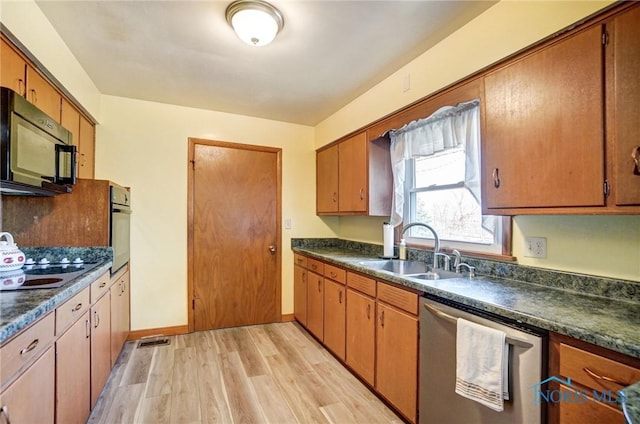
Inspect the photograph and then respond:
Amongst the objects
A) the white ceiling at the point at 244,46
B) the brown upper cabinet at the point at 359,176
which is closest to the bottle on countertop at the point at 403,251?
the brown upper cabinet at the point at 359,176

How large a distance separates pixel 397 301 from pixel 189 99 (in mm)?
2694

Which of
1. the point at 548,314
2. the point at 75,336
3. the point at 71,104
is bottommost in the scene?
the point at 75,336

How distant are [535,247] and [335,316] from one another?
1612mm

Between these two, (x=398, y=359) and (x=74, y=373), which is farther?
(x=398, y=359)

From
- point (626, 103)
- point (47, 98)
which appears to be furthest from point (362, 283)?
point (47, 98)

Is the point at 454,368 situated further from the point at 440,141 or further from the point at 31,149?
the point at 31,149

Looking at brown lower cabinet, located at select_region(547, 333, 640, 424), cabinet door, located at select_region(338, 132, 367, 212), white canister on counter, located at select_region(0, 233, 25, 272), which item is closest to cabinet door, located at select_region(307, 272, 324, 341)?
cabinet door, located at select_region(338, 132, 367, 212)

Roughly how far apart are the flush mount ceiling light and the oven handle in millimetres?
1809

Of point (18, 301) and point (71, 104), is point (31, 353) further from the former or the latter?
point (71, 104)

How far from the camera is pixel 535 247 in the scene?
1680mm

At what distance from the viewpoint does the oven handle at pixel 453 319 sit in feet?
3.81

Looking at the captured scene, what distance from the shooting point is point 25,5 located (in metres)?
1.55

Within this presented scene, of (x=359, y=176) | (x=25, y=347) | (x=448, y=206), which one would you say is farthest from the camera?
(x=359, y=176)

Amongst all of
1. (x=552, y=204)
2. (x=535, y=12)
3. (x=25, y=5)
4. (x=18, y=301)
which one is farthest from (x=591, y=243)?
(x=25, y=5)
